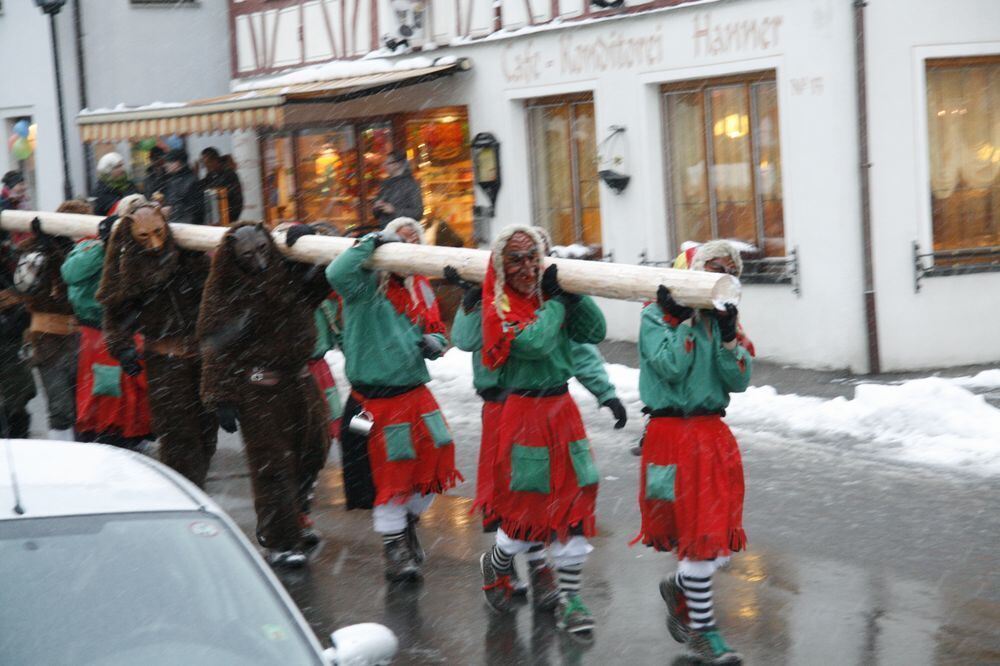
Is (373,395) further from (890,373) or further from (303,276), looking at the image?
(890,373)

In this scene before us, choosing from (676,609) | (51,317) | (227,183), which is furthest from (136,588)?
(227,183)

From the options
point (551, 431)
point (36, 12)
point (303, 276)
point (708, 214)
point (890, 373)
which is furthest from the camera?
point (36, 12)

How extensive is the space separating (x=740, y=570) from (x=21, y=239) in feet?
21.5

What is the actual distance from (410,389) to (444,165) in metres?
11.1

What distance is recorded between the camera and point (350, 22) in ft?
64.8

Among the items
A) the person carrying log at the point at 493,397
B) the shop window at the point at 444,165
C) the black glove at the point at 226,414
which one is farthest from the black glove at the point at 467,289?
the shop window at the point at 444,165

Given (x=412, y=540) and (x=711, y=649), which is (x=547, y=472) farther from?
(x=412, y=540)

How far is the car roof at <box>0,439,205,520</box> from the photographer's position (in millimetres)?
4098

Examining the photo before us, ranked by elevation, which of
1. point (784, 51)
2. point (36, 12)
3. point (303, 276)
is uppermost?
point (36, 12)

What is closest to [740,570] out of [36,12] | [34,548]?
[34,548]

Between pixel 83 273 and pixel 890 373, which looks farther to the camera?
→ pixel 890 373

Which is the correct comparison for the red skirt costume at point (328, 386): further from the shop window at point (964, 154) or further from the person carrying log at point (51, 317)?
the shop window at point (964, 154)

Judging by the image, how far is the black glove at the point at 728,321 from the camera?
588 cm

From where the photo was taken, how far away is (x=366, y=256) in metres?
7.52
